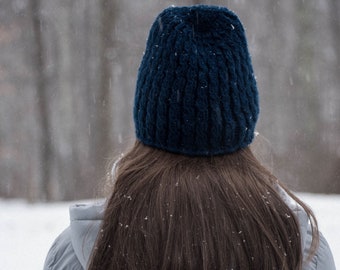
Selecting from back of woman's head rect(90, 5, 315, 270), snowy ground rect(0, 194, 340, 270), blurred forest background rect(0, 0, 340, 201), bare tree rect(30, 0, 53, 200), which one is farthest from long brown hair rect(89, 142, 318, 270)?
bare tree rect(30, 0, 53, 200)

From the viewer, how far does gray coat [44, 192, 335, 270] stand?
145cm

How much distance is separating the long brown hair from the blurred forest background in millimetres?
12657

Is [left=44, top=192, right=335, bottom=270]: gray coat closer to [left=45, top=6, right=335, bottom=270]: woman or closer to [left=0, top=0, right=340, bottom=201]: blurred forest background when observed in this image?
[left=45, top=6, right=335, bottom=270]: woman

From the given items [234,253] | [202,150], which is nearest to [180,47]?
[202,150]

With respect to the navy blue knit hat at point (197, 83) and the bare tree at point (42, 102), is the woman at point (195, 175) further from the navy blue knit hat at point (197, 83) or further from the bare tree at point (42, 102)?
the bare tree at point (42, 102)

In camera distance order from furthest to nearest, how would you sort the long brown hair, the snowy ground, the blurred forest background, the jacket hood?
the blurred forest background → the snowy ground → the jacket hood → the long brown hair

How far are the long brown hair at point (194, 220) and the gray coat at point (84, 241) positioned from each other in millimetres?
71

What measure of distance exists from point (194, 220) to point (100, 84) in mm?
13168

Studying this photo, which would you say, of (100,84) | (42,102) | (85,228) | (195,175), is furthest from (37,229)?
(42,102)

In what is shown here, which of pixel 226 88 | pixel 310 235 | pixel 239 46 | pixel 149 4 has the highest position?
pixel 149 4

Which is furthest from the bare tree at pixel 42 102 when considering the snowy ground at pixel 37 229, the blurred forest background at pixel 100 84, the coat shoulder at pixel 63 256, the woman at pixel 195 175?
the woman at pixel 195 175

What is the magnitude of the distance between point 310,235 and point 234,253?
35 centimetres

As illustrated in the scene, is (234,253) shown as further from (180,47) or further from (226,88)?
(180,47)

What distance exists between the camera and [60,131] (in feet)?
50.6
